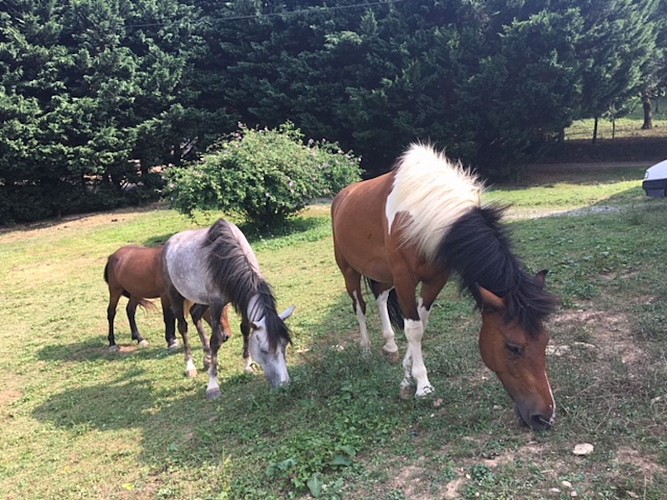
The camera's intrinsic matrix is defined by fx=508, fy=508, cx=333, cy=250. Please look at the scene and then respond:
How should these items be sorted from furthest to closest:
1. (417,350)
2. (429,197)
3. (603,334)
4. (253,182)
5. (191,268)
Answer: (253,182), (191,268), (603,334), (417,350), (429,197)

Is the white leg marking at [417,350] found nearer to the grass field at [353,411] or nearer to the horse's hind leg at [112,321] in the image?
the grass field at [353,411]

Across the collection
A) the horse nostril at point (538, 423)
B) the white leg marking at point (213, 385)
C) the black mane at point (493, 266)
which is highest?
the black mane at point (493, 266)

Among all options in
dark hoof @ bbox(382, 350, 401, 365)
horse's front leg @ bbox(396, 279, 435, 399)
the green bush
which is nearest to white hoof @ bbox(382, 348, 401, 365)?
dark hoof @ bbox(382, 350, 401, 365)

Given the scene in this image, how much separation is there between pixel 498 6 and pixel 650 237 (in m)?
15.0

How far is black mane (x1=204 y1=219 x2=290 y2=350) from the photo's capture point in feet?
13.8

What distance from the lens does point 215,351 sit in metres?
4.59

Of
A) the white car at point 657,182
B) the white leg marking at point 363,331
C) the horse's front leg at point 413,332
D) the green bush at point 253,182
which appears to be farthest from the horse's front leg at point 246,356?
the white car at point 657,182

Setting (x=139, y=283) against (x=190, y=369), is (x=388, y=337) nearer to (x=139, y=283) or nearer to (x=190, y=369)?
(x=190, y=369)

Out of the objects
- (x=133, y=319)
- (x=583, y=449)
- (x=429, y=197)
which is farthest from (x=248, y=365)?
(x=583, y=449)

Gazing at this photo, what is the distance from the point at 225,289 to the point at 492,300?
7.97ft

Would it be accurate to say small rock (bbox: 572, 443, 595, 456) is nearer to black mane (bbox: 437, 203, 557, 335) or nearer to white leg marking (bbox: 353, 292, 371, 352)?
black mane (bbox: 437, 203, 557, 335)

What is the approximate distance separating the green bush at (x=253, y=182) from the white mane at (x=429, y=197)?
8.66 metres

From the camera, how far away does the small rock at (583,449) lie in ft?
8.71

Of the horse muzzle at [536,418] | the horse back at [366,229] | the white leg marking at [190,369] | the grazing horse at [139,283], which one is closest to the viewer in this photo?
the horse muzzle at [536,418]
